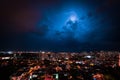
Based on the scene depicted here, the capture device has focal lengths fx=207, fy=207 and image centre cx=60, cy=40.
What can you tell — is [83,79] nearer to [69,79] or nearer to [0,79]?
[69,79]

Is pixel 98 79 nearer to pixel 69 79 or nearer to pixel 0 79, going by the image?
pixel 69 79

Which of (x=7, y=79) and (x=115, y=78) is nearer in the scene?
(x=7, y=79)

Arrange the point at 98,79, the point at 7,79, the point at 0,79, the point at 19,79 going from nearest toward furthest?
the point at 0,79
the point at 7,79
the point at 98,79
the point at 19,79

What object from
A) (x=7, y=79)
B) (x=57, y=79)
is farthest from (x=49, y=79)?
(x=7, y=79)

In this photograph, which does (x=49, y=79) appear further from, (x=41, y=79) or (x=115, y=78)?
(x=115, y=78)

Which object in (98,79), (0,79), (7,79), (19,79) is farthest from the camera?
(19,79)

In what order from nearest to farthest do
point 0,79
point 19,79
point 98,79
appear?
point 0,79 < point 98,79 < point 19,79

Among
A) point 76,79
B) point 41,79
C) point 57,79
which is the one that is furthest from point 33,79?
point 76,79

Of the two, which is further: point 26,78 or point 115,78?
point 26,78
